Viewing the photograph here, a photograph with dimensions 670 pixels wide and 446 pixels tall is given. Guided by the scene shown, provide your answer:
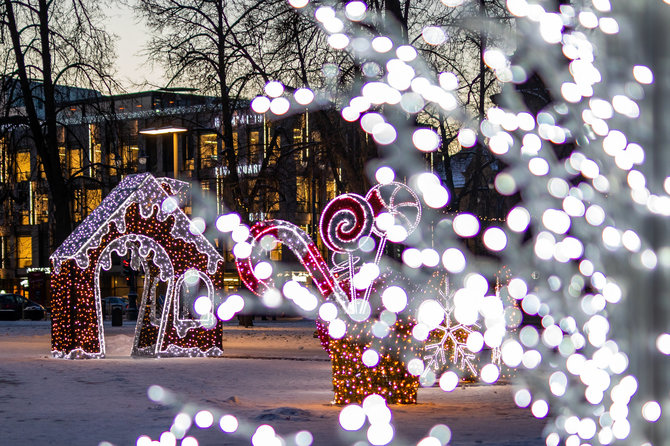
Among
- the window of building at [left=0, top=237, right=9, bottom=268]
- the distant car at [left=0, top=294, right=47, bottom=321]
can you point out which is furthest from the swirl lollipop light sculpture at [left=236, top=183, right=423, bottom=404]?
the window of building at [left=0, top=237, right=9, bottom=268]

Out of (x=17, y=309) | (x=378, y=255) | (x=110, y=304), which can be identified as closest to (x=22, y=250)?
(x=110, y=304)

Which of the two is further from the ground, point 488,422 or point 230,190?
point 230,190

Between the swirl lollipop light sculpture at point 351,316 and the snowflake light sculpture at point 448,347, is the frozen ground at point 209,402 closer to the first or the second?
the swirl lollipop light sculpture at point 351,316

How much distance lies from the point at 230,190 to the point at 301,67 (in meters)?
8.66

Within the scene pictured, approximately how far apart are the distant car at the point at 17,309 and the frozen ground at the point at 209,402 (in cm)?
2953

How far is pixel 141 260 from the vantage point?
20.9 metres

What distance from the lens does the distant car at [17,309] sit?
48.9 m

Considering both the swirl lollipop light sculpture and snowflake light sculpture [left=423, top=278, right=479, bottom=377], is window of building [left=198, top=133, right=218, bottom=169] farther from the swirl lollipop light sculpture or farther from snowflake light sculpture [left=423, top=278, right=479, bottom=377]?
the swirl lollipop light sculpture

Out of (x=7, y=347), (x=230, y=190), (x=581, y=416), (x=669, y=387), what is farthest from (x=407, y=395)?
(x=230, y=190)

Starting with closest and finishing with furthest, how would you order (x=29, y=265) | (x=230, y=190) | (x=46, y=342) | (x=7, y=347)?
(x=7, y=347), (x=46, y=342), (x=230, y=190), (x=29, y=265)

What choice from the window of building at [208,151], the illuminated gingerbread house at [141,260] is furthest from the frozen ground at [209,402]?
the window of building at [208,151]

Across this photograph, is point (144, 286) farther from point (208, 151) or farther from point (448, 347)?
point (208, 151)

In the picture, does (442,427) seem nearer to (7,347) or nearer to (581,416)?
(581,416)

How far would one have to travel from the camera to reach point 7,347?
24000 mm
